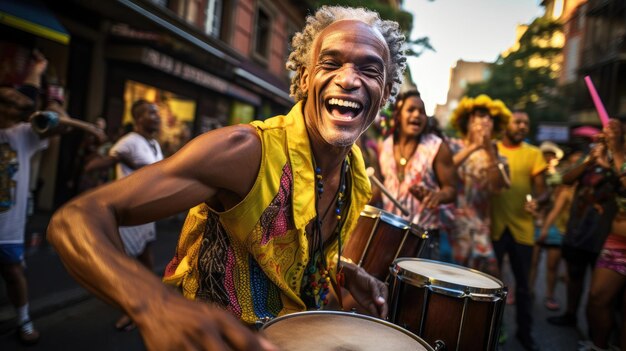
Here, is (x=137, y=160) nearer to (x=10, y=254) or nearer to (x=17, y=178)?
(x=17, y=178)

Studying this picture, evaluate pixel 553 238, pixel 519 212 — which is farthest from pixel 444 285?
pixel 553 238

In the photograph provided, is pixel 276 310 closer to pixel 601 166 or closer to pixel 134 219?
pixel 134 219

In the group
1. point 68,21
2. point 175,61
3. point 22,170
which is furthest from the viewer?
point 175,61

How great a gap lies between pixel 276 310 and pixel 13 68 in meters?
6.26

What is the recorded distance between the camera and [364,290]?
2150 mm

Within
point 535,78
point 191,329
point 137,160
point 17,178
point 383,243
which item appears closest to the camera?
point 191,329

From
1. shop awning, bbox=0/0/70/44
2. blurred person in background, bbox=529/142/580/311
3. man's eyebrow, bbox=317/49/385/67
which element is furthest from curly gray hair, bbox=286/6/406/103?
shop awning, bbox=0/0/70/44

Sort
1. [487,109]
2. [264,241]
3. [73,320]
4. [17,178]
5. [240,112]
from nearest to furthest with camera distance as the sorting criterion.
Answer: [264,241] → [17,178] → [73,320] → [487,109] → [240,112]

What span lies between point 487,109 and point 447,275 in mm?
3098

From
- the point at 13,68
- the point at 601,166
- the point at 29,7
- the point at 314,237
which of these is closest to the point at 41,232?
the point at 13,68

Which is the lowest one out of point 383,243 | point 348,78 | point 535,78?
point 383,243

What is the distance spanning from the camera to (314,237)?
1.85m

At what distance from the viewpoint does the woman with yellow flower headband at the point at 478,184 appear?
171 inches

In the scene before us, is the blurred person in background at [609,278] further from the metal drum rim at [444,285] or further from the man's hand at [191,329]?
the man's hand at [191,329]
